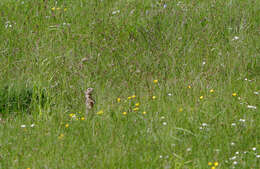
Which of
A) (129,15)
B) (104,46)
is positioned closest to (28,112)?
(104,46)

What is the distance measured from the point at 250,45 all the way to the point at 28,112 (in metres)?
2.83

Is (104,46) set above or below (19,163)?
above

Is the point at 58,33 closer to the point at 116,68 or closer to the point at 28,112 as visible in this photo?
the point at 116,68

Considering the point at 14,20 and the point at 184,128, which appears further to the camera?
the point at 14,20

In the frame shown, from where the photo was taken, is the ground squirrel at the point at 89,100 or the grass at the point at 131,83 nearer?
the grass at the point at 131,83

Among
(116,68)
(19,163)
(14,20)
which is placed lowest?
(19,163)

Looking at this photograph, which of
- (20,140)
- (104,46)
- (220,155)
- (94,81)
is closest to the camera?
(220,155)

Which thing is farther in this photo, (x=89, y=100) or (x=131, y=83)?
(x=131, y=83)

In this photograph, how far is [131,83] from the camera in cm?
526

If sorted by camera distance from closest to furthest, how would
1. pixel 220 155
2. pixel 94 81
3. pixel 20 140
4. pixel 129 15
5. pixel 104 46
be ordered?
1. pixel 220 155
2. pixel 20 140
3. pixel 94 81
4. pixel 104 46
5. pixel 129 15

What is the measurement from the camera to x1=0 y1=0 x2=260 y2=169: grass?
154 inches

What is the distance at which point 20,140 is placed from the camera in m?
4.19

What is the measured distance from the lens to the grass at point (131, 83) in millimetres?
3904

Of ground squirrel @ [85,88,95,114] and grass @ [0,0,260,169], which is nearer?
grass @ [0,0,260,169]
